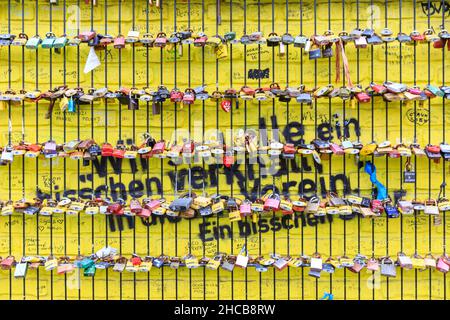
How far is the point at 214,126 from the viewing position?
4.00 m

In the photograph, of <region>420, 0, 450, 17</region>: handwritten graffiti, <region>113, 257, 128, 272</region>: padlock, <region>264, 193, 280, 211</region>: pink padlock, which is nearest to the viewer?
<region>264, 193, 280, 211</region>: pink padlock

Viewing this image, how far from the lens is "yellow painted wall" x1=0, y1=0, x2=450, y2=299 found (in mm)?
3986

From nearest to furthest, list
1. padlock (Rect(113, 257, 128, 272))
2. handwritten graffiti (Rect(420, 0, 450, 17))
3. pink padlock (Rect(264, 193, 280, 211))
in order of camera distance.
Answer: pink padlock (Rect(264, 193, 280, 211)), padlock (Rect(113, 257, 128, 272)), handwritten graffiti (Rect(420, 0, 450, 17))

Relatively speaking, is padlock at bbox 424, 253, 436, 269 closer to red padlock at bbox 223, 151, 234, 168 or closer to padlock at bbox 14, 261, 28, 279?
red padlock at bbox 223, 151, 234, 168

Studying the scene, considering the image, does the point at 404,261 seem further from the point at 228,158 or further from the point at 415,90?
the point at 228,158

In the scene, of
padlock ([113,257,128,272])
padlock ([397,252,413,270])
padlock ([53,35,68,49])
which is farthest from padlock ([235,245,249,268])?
padlock ([53,35,68,49])

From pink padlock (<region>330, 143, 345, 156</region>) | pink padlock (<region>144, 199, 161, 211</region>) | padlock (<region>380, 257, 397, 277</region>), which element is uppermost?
pink padlock (<region>330, 143, 345, 156</region>)

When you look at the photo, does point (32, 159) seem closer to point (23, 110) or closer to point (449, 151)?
point (23, 110)

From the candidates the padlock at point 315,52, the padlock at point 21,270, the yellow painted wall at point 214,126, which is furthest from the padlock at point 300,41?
the padlock at point 21,270

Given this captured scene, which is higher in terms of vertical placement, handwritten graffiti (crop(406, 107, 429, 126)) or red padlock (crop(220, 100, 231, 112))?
red padlock (crop(220, 100, 231, 112))

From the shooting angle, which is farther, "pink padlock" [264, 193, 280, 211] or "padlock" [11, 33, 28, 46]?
"padlock" [11, 33, 28, 46]

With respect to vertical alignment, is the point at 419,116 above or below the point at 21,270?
above

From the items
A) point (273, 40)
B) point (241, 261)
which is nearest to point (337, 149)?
point (273, 40)

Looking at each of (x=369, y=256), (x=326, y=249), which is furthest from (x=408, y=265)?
(x=326, y=249)
